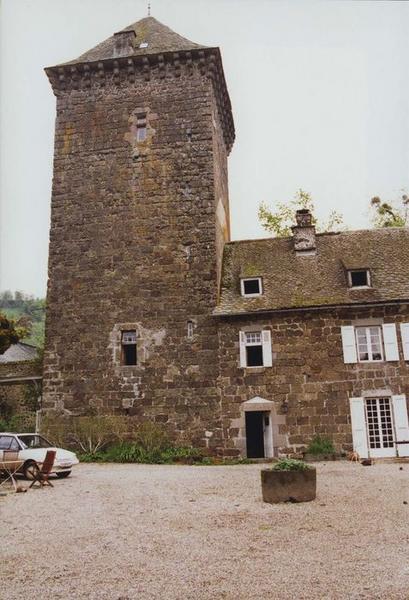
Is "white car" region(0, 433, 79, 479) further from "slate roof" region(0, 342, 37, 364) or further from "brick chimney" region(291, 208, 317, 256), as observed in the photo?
"slate roof" region(0, 342, 37, 364)

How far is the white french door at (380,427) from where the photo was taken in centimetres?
1684

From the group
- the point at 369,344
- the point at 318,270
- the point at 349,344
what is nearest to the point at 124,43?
the point at 318,270

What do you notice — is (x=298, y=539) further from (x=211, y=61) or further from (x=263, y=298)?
(x=211, y=61)

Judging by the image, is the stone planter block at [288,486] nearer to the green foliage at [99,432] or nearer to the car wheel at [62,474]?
the car wheel at [62,474]

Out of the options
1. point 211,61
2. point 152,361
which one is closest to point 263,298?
point 152,361

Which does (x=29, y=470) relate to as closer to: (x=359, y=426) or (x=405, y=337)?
→ (x=359, y=426)

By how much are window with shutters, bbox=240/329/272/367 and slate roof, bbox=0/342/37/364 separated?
18.7 meters

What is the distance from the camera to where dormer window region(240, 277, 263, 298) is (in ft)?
63.2

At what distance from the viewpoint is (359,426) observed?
55.2 feet

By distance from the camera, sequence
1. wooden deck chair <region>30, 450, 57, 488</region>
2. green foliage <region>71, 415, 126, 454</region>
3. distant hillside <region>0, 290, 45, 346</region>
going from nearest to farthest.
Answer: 1. wooden deck chair <region>30, 450, 57, 488</region>
2. green foliage <region>71, 415, 126, 454</region>
3. distant hillside <region>0, 290, 45, 346</region>

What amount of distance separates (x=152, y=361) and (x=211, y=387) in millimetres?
2270

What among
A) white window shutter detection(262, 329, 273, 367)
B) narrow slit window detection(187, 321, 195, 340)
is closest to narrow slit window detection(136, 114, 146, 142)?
narrow slit window detection(187, 321, 195, 340)

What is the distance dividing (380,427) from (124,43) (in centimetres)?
1751

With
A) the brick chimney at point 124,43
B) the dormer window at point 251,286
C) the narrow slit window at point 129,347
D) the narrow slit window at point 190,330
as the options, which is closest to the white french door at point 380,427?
the dormer window at point 251,286
